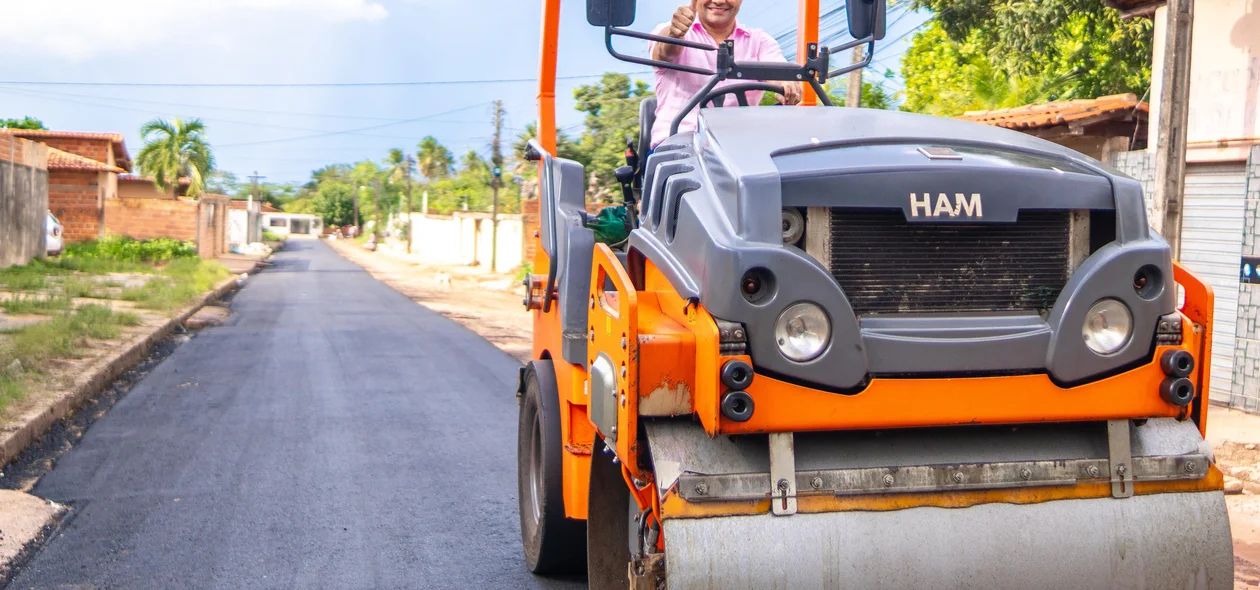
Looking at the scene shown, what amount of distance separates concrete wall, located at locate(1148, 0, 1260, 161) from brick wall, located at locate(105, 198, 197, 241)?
1307 inches

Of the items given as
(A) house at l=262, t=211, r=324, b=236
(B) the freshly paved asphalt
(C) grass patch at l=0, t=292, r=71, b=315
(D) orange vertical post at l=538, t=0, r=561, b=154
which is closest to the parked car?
(C) grass patch at l=0, t=292, r=71, b=315

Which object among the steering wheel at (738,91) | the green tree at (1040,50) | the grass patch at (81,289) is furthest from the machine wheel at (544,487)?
the grass patch at (81,289)

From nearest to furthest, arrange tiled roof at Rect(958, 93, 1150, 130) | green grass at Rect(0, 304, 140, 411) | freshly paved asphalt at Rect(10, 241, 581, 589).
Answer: freshly paved asphalt at Rect(10, 241, 581, 589) → green grass at Rect(0, 304, 140, 411) → tiled roof at Rect(958, 93, 1150, 130)

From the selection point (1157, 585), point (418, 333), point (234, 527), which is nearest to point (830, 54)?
point (1157, 585)

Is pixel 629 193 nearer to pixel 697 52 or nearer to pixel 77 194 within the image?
pixel 697 52

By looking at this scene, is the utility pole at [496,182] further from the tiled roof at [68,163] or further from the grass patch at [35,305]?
the grass patch at [35,305]

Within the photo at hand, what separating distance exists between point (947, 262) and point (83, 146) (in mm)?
40086

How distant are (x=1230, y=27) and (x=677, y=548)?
8959 mm

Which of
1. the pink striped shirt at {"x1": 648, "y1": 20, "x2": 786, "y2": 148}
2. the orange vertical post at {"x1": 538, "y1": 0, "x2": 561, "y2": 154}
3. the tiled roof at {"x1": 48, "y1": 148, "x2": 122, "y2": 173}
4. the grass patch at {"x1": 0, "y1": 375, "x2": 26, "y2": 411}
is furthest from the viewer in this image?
the tiled roof at {"x1": 48, "y1": 148, "x2": 122, "y2": 173}

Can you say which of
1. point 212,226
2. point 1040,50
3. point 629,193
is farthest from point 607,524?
point 212,226

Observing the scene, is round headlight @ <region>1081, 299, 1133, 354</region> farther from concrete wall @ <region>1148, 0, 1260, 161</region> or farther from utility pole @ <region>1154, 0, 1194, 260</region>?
concrete wall @ <region>1148, 0, 1260, 161</region>

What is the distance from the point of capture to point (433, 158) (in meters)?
92.7

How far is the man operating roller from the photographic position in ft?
14.3

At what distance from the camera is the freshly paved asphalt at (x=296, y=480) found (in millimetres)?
4934
